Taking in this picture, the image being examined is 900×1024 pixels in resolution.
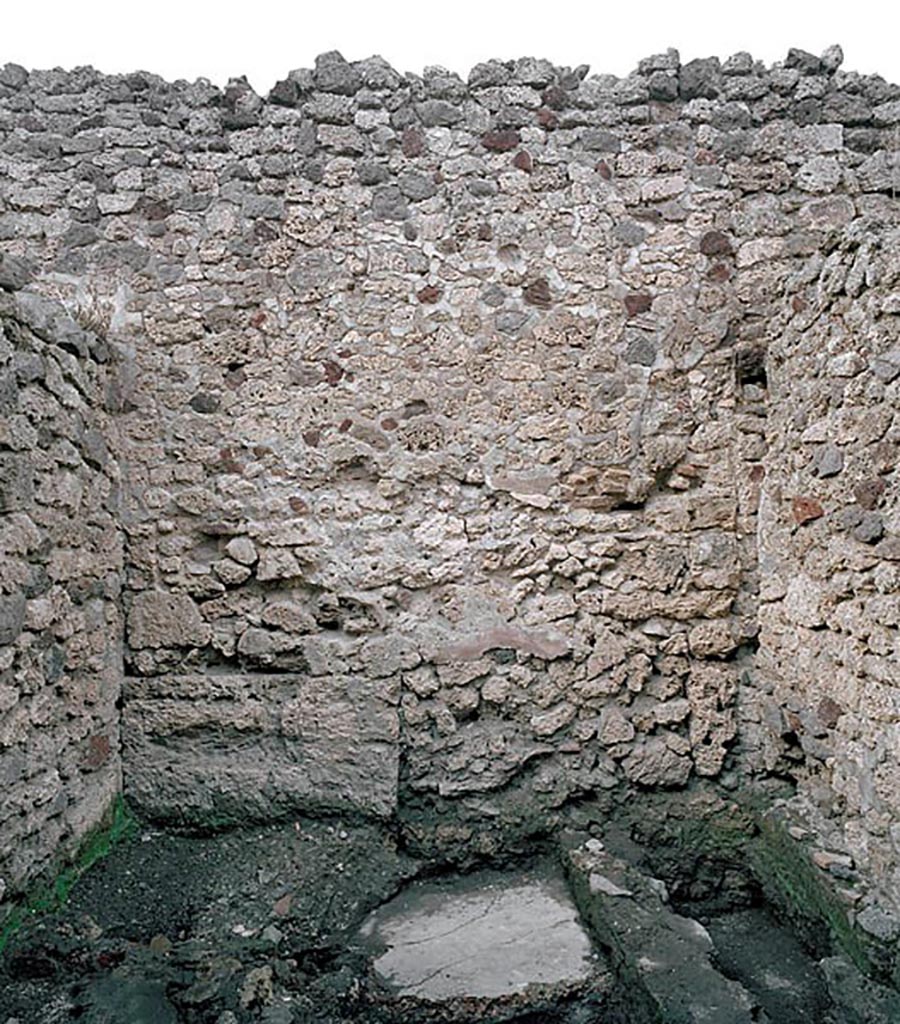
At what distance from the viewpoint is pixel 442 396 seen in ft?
11.7

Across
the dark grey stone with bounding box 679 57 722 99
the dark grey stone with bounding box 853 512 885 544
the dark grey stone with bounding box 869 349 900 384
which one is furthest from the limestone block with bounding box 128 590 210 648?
the dark grey stone with bounding box 679 57 722 99

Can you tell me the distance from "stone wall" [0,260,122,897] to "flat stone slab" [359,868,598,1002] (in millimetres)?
1115

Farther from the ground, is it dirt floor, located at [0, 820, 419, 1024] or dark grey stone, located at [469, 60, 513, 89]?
dark grey stone, located at [469, 60, 513, 89]

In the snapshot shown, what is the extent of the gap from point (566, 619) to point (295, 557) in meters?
1.10

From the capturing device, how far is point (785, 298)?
3.40m

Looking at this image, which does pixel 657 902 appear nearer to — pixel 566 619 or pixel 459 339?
pixel 566 619

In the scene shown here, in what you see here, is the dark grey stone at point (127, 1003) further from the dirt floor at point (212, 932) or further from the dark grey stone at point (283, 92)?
the dark grey stone at point (283, 92)

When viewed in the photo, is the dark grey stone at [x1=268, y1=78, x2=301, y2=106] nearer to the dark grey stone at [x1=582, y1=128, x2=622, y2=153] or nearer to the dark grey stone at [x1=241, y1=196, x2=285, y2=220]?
the dark grey stone at [x1=241, y1=196, x2=285, y2=220]

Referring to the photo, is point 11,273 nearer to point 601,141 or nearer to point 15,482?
point 15,482

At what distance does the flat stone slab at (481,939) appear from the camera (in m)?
2.60

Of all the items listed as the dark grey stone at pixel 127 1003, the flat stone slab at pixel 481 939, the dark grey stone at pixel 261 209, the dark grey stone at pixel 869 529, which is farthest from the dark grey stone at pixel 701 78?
the dark grey stone at pixel 127 1003

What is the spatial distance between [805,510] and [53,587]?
2589 mm

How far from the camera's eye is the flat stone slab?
2.60 metres

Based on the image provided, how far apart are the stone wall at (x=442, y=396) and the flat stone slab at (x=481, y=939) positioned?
1.17 feet
